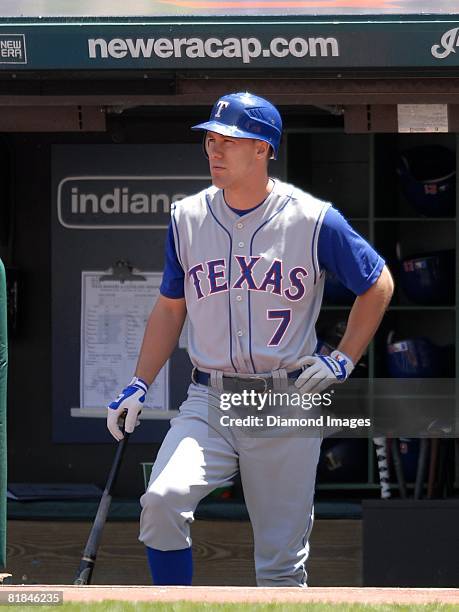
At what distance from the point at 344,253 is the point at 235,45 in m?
1.15

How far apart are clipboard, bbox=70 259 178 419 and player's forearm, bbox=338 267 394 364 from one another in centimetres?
208

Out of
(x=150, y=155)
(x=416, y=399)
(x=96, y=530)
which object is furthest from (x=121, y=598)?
(x=150, y=155)

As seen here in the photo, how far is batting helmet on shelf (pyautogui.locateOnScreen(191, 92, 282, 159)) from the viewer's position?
3980 millimetres

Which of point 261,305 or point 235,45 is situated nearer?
point 261,305

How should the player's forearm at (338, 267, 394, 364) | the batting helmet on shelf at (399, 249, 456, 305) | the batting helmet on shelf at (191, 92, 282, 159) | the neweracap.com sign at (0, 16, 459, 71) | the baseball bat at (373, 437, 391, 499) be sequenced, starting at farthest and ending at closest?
the batting helmet on shelf at (399, 249, 456, 305) → the baseball bat at (373, 437, 391, 499) → the neweracap.com sign at (0, 16, 459, 71) → the player's forearm at (338, 267, 394, 364) → the batting helmet on shelf at (191, 92, 282, 159)

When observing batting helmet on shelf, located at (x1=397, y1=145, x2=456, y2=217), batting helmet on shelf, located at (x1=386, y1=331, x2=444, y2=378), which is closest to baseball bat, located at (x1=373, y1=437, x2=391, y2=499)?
batting helmet on shelf, located at (x1=386, y1=331, x2=444, y2=378)

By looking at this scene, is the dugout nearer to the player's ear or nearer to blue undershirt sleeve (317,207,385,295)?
the player's ear

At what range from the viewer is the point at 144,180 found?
6.14 m

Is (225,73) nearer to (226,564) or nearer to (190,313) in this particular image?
(190,313)

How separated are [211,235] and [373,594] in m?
1.17
